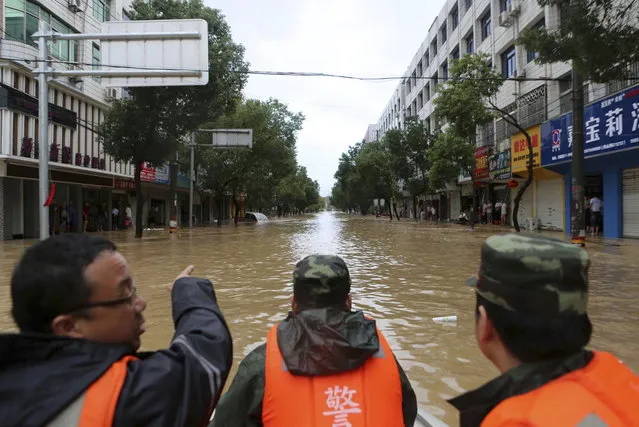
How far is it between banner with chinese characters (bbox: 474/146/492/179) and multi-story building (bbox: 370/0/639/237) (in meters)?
0.06

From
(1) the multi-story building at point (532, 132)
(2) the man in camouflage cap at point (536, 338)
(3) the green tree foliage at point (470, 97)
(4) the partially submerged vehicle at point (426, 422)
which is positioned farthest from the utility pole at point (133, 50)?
(3) the green tree foliage at point (470, 97)

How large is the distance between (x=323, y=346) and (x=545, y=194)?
78.6 ft

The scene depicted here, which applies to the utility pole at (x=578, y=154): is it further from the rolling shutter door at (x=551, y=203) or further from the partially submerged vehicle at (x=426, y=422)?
the partially submerged vehicle at (x=426, y=422)

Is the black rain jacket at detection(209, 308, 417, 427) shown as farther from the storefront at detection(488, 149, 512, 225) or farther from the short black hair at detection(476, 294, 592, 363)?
the storefront at detection(488, 149, 512, 225)

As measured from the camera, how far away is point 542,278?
3.54 ft

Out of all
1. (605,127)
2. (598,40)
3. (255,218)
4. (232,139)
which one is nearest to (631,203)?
(605,127)

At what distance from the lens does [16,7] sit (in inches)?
723

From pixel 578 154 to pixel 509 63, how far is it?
15.6 meters

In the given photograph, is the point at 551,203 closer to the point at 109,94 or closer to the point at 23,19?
the point at 23,19

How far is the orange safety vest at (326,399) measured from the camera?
1.63m

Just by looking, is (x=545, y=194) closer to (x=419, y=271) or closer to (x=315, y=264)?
(x=419, y=271)

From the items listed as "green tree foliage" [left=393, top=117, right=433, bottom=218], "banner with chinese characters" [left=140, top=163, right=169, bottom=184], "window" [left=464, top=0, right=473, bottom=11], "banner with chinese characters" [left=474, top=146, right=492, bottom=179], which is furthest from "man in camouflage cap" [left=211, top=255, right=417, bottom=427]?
"green tree foliage" [left=393, top=117, right=433, bottom=218]

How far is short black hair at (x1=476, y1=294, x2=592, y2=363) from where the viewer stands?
3.52 ft

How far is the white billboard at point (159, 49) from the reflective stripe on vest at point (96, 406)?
31.7ft
